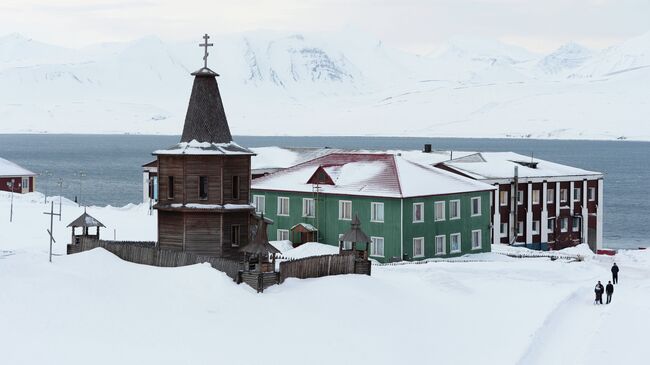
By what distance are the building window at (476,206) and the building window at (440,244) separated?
3.61 m

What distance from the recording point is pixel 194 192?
41.8m

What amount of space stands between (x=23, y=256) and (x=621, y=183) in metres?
151

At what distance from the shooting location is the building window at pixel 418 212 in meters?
60.9

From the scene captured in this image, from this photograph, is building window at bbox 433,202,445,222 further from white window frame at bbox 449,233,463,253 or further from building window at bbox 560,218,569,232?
building window at bbox 560,218,569,232

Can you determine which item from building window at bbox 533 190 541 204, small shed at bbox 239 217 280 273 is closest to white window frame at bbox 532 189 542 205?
building window at bbox 533 190 541 204

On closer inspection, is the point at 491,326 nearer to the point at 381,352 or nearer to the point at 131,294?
the point at 381,352

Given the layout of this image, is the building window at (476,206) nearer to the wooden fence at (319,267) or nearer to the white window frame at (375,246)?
the white window frame at (375,246)

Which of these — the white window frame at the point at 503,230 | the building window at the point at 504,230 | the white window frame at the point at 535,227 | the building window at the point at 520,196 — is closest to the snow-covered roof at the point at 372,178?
the white window frame at the point at 503,230

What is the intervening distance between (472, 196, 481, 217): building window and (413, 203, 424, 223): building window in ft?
17.8

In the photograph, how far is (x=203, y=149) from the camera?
41969mm

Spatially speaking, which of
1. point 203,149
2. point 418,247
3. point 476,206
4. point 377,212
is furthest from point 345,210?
point 203,149

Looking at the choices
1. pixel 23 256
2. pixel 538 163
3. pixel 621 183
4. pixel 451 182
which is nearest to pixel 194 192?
pixel 23 256

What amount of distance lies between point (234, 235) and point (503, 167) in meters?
43.1

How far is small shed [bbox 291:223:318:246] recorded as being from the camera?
64.1 metres
